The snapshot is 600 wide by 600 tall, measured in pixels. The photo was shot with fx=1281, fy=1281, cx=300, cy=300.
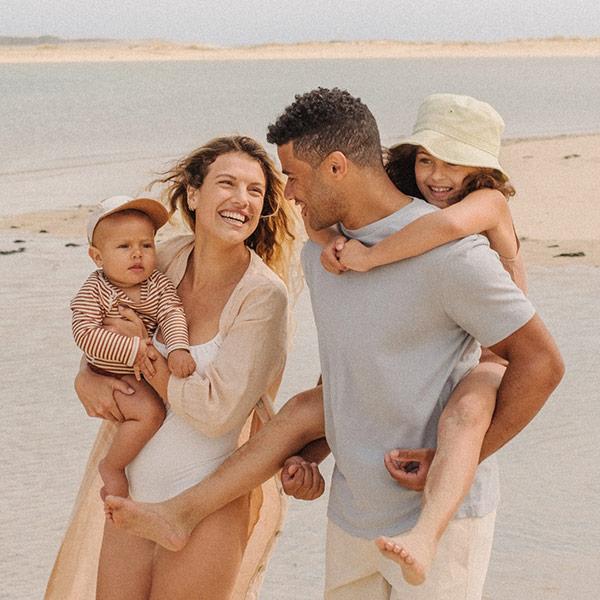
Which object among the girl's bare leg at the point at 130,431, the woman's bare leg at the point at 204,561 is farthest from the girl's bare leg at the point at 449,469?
the girl's bare leg at the point at 130,431

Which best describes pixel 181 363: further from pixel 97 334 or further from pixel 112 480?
pixel 112 480

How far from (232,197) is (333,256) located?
559 millimetres

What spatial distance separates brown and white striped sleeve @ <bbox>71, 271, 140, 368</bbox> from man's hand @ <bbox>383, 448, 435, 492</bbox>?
836mm

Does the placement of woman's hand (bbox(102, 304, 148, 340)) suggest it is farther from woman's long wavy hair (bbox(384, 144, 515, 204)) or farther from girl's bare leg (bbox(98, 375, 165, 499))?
woman's long wavy hair (bbox(384, 144, 515, 204))

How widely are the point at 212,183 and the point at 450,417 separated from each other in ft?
3.26

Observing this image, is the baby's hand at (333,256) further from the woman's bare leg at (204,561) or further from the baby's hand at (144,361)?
the woman's bare leg at (204,561)

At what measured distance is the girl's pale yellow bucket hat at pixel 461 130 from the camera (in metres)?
3.00

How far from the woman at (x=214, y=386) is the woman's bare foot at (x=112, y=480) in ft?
0.09

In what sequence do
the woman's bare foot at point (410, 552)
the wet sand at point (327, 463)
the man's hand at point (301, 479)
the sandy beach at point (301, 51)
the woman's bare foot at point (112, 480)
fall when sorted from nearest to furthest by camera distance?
the woman's bare foot at point (410, 552) < the man's hand at point (301, 479) < the woman's bare foot at point (112, 480) < the wet sand at point (327, 463) < the sandy beach at point (301, 51)

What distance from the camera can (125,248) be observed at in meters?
3.39

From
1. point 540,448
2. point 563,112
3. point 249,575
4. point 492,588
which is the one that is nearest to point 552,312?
point 540,448

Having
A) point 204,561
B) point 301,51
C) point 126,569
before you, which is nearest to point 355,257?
point 204,561

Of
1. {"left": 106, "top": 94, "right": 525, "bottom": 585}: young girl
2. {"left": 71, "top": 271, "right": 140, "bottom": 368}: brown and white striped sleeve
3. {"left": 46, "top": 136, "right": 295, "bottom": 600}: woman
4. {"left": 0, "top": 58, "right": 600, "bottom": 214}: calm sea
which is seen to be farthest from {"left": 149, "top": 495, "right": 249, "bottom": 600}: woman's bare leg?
{"left": 0, "top": 58, "right": 600, "bottom": 214}: calm sea

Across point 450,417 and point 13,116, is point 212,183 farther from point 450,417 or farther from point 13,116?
point 13,116
